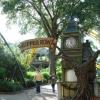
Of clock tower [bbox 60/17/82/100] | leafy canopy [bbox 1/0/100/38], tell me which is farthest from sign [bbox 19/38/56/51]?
leafy canopy [bbox 1/0/100/38]

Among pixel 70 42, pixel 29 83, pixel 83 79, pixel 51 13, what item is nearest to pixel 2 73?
pixel 29 83

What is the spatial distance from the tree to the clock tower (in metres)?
14.1

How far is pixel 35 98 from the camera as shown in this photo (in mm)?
19016

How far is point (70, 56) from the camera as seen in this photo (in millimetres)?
17125

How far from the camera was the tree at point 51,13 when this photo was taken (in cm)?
3231

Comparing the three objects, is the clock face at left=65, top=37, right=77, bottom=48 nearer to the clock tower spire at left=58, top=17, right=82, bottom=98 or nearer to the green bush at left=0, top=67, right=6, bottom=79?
the clock tower spire at left=58, top=17, right=82, bottom=98

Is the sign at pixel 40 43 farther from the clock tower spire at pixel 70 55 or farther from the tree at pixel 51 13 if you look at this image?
the tree at pixel 51 13

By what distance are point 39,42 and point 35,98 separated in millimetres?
3402

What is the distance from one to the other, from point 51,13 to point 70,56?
19322 mm

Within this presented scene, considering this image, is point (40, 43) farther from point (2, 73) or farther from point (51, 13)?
point (51, 13)

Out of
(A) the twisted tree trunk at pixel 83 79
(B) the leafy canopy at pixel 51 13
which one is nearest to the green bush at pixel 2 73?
(A) the twisted tree trunk at pixel 83 79

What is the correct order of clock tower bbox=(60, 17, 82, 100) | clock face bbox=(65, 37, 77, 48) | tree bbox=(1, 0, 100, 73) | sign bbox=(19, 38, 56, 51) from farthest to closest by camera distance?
tree bbox=(1, 0, 100, 73) < clock face bbox=(65, 37, 77, 48) < clock tower bbox=(60, 17, 82, 100) < sign bbox=(19, 38, 56, 51)

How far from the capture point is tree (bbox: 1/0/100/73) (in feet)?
106

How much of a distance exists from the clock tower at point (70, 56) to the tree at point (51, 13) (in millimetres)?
14076
